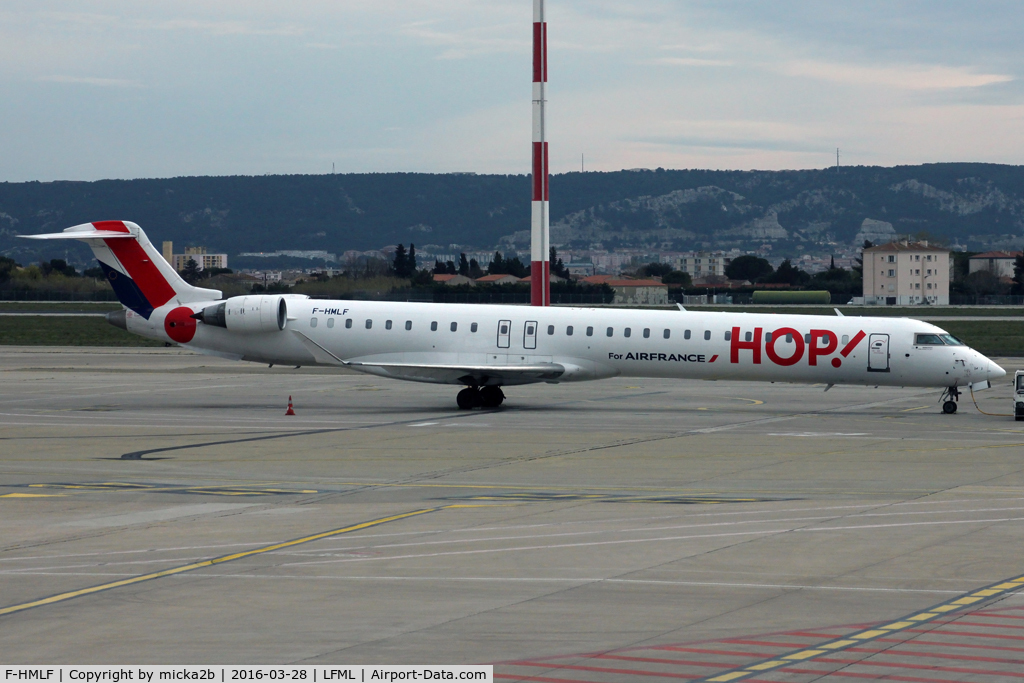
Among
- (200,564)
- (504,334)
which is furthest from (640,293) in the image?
(200,564)

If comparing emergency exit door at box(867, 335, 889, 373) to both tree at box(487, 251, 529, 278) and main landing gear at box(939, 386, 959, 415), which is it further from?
tree at box(487, 251, 529, 278)

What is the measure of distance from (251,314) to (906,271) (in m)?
151

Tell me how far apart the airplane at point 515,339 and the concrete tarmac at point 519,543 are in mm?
2398

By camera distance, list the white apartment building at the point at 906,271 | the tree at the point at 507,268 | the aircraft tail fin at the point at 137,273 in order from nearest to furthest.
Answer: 1. the aircraft tail fin at the point at 137,273
2. the tree at the point at 507,268
3. the white apartment building at the point at 906,271

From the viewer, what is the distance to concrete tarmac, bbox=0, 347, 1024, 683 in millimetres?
10961

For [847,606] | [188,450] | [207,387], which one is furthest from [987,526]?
[207,387]

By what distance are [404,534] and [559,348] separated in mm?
19658

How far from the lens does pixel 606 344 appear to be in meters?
35.4

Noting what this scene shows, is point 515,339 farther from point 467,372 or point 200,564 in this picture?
point 200,564

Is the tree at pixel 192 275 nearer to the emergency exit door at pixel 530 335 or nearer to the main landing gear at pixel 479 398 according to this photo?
the main landing gear at pixel 479 398

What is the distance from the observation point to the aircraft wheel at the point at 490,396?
1416 inches

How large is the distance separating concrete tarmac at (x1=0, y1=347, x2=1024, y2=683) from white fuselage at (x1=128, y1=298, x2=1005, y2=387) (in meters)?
2.30

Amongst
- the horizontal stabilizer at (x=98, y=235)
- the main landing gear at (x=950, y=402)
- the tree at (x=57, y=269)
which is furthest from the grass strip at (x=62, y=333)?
the main landing gear at (x=950, y=402)

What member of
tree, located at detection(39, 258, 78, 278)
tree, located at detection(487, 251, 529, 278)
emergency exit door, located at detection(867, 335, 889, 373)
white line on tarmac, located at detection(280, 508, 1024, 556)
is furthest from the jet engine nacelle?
tree, located at detection(487, 251, 529, 278)
